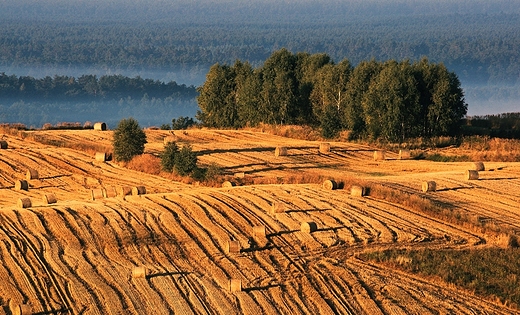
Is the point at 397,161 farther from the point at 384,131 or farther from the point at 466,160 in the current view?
the point at 384,131

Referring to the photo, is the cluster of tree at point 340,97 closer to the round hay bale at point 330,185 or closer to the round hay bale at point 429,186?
the round hay bale at point 429,186

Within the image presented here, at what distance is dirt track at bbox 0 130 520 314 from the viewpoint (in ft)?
82.2

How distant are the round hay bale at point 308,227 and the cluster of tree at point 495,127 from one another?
31406 millimetres

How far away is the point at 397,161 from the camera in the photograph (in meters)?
50.8

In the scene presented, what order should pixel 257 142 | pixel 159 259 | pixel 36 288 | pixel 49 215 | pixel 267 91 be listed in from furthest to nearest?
1. pixel 267 91
2. pixel 257 142
3. pixel 49 215
4. pixel 159 259
5. pixel 36 288

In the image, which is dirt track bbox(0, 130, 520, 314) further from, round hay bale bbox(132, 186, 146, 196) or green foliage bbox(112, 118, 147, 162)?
green foliage bbox(112, 118, 147, 162)

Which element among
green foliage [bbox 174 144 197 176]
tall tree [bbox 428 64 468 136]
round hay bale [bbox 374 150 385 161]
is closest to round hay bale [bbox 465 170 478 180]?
round hay bale [bbox 374 150 385 161]

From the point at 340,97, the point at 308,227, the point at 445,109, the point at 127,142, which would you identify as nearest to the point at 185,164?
the point at 127,142

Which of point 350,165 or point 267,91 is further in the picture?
point 267,91

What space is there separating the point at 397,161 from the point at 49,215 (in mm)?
24137

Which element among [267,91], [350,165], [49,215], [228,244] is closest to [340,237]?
[228,244]

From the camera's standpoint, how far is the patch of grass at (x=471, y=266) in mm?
28016

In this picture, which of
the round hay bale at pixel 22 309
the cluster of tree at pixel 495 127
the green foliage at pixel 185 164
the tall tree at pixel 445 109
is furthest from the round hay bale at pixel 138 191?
the cluster of tree at pixel 495 127

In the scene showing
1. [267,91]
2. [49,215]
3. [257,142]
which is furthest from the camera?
[267,91]
